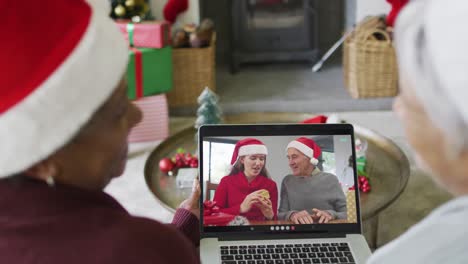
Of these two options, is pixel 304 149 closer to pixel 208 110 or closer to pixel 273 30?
pixel 208 110

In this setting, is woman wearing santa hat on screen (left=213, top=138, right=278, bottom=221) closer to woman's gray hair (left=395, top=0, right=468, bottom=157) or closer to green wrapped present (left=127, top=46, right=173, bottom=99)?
woman's gray hair (left=395, top=0, right=468, bottom=157)

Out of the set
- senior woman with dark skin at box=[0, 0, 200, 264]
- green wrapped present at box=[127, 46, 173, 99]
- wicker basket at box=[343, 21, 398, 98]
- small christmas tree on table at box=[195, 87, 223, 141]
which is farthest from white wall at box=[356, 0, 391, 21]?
senior woman with dark skin at box=[0, 0, 200, 264]

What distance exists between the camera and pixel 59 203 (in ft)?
2.58

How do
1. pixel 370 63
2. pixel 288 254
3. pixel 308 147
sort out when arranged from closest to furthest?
1. pixel 288 254
2. pixel 308 147
3. pixel 370 63

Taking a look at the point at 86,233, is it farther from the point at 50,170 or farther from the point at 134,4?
the point at 134,4

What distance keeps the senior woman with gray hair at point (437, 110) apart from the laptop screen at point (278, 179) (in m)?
0.62

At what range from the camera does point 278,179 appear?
4.62 feet

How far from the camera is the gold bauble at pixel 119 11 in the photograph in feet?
9.79

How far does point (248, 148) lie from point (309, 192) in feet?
0.61

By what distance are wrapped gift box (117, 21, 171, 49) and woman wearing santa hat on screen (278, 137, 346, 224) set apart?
62.4 inches

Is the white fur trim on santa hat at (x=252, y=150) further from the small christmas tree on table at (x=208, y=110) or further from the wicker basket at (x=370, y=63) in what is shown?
the wicker basket at (x=370, y=63)

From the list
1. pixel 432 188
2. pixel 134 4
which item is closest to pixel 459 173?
pixel 432 188

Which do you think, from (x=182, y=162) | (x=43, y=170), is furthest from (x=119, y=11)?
(x=43, y=170)

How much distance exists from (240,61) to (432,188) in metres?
1.64
